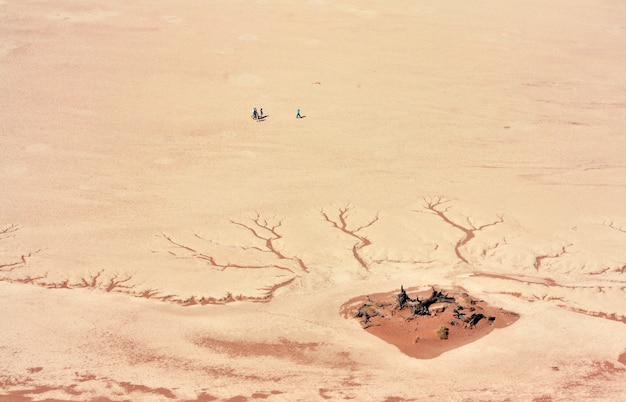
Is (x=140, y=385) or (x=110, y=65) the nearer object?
(x=140, y=385)

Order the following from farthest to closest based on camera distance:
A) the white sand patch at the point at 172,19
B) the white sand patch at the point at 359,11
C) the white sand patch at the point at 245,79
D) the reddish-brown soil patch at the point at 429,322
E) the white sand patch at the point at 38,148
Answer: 1. the white sand patch at the point at 359,11
2. the white sand patch at the point at 172,19
3. the white sand patch at the point at 245,79
4. the white sand patch at the point at 38,148
5. the reddish-brown soil patch at the point at 429,322

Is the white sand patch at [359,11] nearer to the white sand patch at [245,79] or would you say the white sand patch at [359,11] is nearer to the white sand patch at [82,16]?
the white sand patch at [245,79]

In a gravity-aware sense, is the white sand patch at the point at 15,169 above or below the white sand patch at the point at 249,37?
below

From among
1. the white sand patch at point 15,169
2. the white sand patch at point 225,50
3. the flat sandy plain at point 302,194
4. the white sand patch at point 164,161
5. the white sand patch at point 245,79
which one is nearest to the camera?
the flat sandy plain at point 302,194

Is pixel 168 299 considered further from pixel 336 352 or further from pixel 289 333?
pixel 336 352

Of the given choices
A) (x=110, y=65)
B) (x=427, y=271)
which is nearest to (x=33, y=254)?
(x=427, y=271)


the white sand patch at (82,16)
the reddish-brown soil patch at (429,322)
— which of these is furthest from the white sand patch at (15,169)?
the white sand patch at (82,16)
